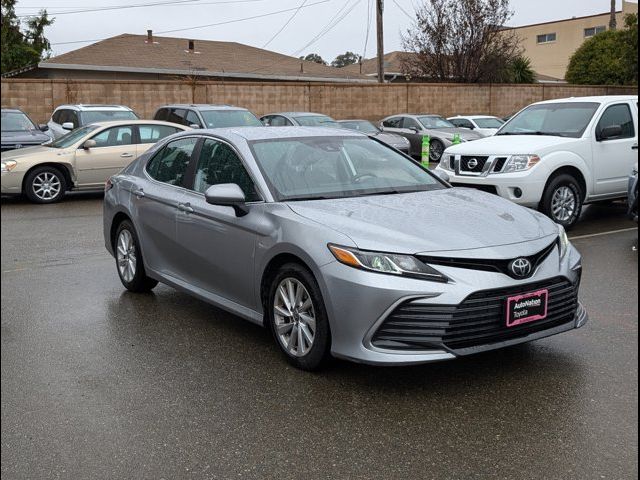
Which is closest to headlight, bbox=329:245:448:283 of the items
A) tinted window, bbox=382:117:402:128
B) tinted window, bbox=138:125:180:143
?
tinted window, bbox=138:125:180:143

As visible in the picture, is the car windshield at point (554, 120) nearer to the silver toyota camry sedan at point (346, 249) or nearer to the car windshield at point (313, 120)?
the silver toyota camry sedan at point (346, 249)

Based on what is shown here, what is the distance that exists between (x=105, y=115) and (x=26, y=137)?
9.29 feet

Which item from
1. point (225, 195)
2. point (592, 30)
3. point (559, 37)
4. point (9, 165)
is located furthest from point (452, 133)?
point (559, 37)

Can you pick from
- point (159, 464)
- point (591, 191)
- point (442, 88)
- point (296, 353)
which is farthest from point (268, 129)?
point (442, 88)

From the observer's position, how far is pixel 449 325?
414 centimetres

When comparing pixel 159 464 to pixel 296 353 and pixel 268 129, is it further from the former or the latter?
pixel 268 129

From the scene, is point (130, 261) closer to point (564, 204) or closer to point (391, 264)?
point (391, 264)

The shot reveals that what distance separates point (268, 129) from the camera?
604 centimetres

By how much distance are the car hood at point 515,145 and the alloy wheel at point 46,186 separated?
7169mm

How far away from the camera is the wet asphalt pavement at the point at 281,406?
3.51 metres

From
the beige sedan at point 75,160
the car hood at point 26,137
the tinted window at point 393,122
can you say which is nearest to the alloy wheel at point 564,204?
the beige sedan at point 75,160

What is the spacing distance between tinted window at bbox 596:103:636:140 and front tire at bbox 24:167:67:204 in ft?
30.0

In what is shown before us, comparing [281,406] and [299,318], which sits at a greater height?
[299,318]

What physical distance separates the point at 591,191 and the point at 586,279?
3.45 m
